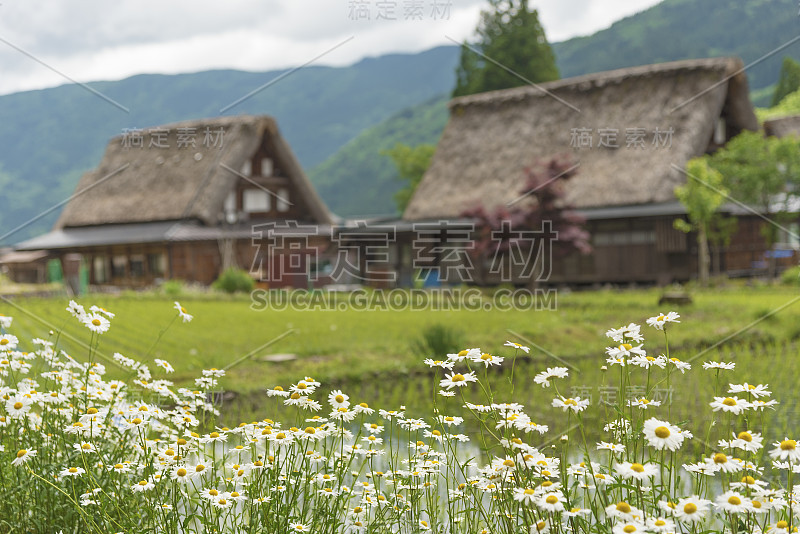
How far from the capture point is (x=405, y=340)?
8.55 metres

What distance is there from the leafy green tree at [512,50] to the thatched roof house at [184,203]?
7971 mm

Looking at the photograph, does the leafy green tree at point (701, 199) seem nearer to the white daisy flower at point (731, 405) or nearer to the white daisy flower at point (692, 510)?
the white daisy flower at point (731, 405)

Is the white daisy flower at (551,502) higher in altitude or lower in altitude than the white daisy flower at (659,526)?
higher

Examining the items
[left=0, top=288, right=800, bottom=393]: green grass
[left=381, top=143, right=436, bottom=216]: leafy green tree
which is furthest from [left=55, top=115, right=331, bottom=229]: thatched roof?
[left=0, top=288, right=800, bottom=393]: green grass

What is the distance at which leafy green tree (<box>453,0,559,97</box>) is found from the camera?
26.4m

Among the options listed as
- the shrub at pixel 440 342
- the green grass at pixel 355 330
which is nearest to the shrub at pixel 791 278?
the green grass at pixel 355 330

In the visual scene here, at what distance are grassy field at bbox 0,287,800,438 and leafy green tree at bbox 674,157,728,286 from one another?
1.84 m

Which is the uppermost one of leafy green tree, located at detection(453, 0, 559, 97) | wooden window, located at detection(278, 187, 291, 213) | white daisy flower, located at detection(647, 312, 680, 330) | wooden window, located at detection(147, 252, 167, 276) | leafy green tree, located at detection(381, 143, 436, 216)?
leafy green tree, located at detection(453, 0, 559, 97)

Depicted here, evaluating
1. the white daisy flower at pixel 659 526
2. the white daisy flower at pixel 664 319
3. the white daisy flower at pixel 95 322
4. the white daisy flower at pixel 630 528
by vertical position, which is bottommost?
the white daisy flower at pixel 630 528

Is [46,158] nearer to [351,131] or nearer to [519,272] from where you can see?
[519,272]

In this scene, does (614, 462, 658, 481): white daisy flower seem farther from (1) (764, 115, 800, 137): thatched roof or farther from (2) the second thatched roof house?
(1) (764, 115, 800, 137): thatched roof

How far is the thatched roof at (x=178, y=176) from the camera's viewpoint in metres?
20.7

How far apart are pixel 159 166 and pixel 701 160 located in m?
14.0

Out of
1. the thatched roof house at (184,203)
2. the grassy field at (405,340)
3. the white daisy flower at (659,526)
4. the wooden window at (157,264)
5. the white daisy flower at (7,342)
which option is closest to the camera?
the white daisy flower at (659,526)
